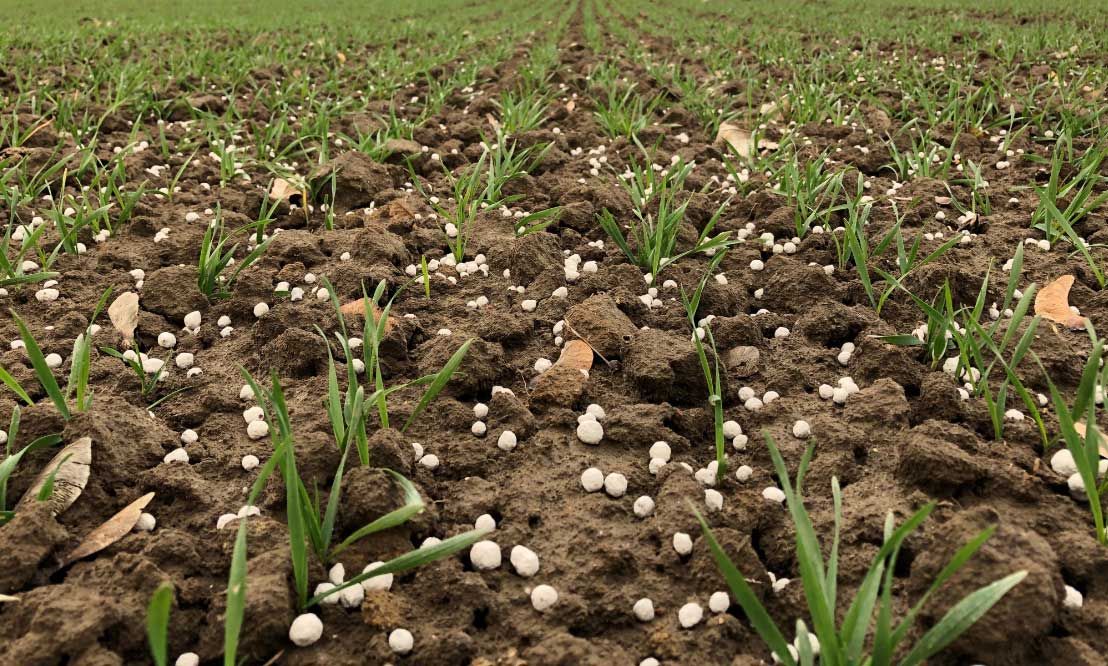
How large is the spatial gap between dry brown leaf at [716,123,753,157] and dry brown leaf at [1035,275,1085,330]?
1500mm

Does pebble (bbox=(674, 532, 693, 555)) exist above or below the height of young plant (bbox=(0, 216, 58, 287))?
below

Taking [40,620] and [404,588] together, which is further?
[404,588]

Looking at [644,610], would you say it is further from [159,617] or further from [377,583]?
[159,617]

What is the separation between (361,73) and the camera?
5.25 m

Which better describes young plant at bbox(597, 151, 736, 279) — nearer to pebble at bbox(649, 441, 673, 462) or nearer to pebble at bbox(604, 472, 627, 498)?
pebble at bbox(649, 441, 673, 462)

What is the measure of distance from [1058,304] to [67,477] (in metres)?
2.20

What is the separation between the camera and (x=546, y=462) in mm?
1513

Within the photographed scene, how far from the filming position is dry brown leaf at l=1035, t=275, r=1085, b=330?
1.87 m

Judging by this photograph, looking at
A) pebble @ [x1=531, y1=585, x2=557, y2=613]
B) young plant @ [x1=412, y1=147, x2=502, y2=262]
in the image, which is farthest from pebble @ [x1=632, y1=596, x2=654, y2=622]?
young plant @ [x1=412, y1=147, x2=502, y2=262]

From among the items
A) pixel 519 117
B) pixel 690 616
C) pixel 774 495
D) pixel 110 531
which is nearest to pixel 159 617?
pixel 110 531

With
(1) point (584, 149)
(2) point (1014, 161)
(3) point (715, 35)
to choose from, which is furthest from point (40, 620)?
(3) point (715, 35)

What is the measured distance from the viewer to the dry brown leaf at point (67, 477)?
51.8 inches

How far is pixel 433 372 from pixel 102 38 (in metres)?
6.21

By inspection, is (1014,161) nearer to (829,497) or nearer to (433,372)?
(829,497)
